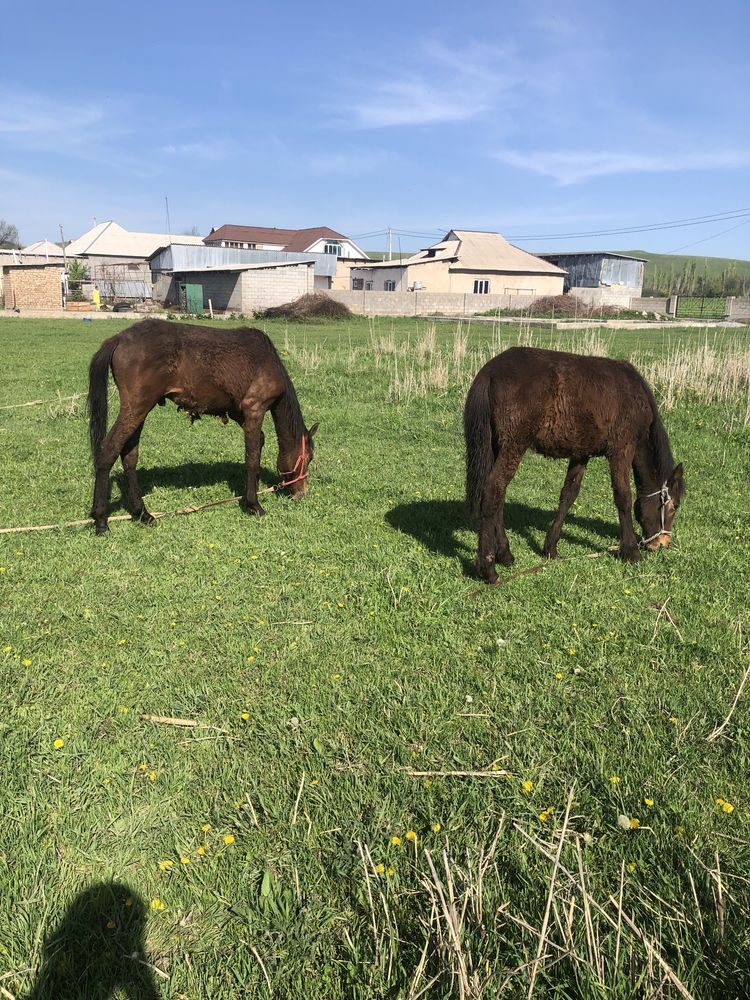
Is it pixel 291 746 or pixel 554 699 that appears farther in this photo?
pixel 554 699

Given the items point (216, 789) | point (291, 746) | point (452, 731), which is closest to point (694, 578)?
point (452, 731)

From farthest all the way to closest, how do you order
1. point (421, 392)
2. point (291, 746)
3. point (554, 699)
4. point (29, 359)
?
point (29, 359) < point (421, 392) < point (554, 699) < point (291, 746)

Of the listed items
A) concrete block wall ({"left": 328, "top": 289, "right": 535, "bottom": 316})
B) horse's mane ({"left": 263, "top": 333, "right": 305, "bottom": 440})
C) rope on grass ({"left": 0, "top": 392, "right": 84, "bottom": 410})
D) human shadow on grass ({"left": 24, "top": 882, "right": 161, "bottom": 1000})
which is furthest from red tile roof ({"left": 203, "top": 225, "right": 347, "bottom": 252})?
human shadow on grass ({"left": 24, "top": 882, "right": 161, "bottom": 1000})

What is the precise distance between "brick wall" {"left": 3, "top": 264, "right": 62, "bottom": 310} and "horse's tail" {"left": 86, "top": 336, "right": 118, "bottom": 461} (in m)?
44.1

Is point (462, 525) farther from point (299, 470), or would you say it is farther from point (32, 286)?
point (32, 286)

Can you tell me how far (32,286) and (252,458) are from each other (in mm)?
45296

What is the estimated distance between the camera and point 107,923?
8.36 ft

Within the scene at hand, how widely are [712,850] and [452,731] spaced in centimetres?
137

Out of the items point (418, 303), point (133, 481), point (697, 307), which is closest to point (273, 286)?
point (418, 303)

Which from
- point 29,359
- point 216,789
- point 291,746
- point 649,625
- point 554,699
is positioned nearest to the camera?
point 216,789

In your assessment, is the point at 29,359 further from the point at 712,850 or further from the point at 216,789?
the point at 712,850

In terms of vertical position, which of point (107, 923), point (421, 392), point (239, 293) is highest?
point (239, 293)

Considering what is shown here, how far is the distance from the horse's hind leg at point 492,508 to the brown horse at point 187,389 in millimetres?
2964

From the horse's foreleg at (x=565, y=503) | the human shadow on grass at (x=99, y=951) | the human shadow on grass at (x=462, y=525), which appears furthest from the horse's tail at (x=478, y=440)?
the human shadow on grass at (x=99, y=951)
